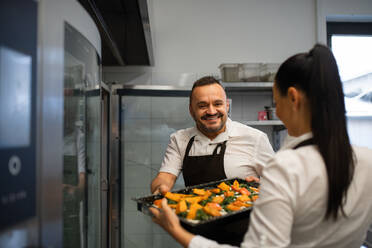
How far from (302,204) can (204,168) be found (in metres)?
0.94

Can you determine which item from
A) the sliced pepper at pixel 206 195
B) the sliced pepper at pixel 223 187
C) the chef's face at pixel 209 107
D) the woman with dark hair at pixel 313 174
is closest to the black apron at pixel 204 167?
the chef's face at pixel 209 107

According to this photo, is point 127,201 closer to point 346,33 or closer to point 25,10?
point 25,10

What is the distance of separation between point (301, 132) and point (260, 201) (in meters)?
0.21

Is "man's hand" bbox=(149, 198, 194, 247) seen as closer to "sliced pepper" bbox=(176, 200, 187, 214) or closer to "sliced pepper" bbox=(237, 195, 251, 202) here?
"sliced pepper" bbox=(176, 200, 187, 214)

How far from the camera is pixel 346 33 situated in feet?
9.99

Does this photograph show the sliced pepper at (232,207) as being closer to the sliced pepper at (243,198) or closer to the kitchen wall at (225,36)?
the sliced pepper at (243,198)

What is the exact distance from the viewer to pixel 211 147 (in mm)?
1675

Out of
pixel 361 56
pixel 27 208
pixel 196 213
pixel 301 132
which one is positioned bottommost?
pixel 196 213

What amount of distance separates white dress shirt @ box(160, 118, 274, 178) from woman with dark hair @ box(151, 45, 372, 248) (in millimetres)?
847

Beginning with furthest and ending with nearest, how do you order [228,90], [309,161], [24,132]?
[228,90]
[309,161]
[24,132]

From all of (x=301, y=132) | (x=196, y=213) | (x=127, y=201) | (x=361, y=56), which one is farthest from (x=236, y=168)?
(x=361, y=56)

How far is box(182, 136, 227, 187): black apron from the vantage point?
1.60 m

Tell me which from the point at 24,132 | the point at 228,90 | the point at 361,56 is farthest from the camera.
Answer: the point at 361,56

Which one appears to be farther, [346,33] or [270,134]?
[346,33]
